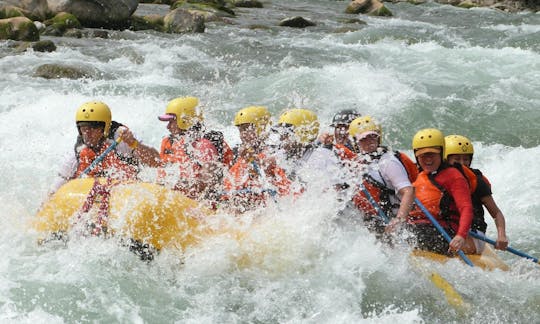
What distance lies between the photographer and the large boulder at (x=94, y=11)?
18797 millimetres

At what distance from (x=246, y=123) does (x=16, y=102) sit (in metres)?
6.52

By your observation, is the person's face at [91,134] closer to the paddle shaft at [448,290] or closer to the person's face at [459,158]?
the paddle shaft at [448,290]

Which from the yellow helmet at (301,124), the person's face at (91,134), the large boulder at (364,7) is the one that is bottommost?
the large boulder at (364,7)

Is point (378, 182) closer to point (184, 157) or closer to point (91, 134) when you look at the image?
point (184, 157)

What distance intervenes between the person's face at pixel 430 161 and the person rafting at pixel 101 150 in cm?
218

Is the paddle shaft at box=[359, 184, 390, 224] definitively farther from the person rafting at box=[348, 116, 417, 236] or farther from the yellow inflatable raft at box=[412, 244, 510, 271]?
the yellow inflatable raft at box=[412, 244, 510, 271]

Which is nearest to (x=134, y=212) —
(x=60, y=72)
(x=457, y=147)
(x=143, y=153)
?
(x=143, y=153)

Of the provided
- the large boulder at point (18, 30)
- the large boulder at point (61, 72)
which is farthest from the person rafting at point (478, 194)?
the large boulder at point (18, 30)

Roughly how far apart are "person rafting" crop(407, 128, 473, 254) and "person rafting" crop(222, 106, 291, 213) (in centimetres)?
104

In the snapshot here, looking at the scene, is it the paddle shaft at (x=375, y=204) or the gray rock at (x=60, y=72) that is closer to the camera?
the paddle shaft at (x=375, y=204)

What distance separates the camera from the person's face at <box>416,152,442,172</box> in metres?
5.29

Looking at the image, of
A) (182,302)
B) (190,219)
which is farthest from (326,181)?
(182,302)

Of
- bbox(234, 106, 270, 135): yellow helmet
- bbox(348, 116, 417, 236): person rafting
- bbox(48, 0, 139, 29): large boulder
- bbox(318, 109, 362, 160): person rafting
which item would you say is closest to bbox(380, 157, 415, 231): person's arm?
bbox(348, 116, 417, 236): person rafting

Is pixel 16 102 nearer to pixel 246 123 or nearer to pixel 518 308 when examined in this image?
pixel 246 123
